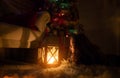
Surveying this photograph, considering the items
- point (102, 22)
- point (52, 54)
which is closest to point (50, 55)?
point (52, 54)

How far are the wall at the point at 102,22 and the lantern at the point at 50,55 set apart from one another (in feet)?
2.83

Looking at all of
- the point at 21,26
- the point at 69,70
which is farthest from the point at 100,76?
the point at 21,26

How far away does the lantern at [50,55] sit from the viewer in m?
4.91

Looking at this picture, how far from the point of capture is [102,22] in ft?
17.7

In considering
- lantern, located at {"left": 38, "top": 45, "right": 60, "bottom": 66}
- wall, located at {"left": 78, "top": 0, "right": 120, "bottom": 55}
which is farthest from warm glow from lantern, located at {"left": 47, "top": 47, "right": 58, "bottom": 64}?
wall, located at {"left": 78, "top": 0, "right": 120, "bottom": 55}

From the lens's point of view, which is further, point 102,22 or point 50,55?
point 102,22

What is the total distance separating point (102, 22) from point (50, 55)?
1100 mm

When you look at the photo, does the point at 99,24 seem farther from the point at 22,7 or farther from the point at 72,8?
the point at 22,7

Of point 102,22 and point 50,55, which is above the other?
point 102,22

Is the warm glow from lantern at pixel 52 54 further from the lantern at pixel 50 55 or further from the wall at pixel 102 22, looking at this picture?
the wall at pixel 102 22

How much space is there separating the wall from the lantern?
34.0 inches

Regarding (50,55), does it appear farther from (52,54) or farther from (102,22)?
(102,22)

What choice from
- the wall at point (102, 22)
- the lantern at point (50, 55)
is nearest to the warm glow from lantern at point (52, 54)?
the lantern at point (50, 55)

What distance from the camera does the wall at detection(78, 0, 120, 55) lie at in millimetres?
5270
